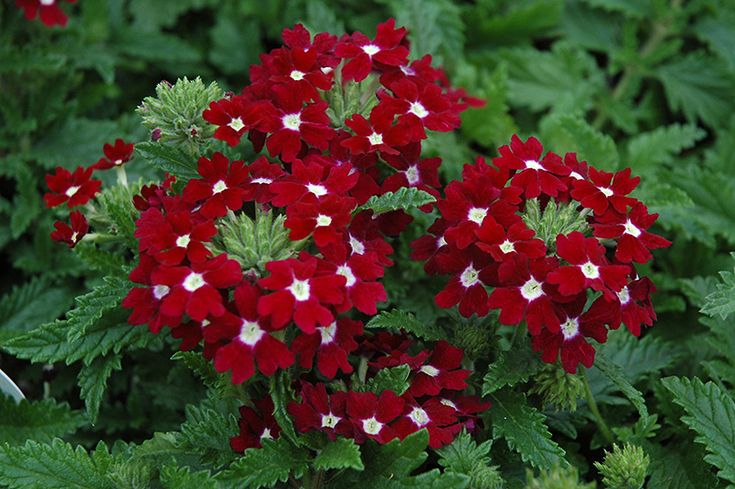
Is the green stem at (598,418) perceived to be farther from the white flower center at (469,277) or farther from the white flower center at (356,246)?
the white flower center at (356,246)

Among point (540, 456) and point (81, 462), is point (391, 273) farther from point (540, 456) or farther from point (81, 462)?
point (81, 462)

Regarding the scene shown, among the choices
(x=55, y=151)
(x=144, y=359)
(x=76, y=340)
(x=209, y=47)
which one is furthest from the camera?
(x=209, y=47)

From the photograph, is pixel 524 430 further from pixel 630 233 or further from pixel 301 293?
pixel 301 293

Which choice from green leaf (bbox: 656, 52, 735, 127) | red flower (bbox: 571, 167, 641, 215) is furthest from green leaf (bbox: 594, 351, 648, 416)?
green leaf (bbox: 656, 52, 735, 127)

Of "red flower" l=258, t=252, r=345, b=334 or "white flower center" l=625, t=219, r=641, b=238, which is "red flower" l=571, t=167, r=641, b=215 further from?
"red flower" l=258, t=252, r=345, b=334

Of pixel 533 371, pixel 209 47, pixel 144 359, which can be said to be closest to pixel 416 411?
pixel 533 371

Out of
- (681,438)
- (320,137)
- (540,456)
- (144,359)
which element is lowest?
(681,438)

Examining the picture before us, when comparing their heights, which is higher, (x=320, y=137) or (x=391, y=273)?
(x=320, y=137)

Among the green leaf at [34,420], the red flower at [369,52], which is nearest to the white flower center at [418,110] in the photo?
the red flower at [369,52]
